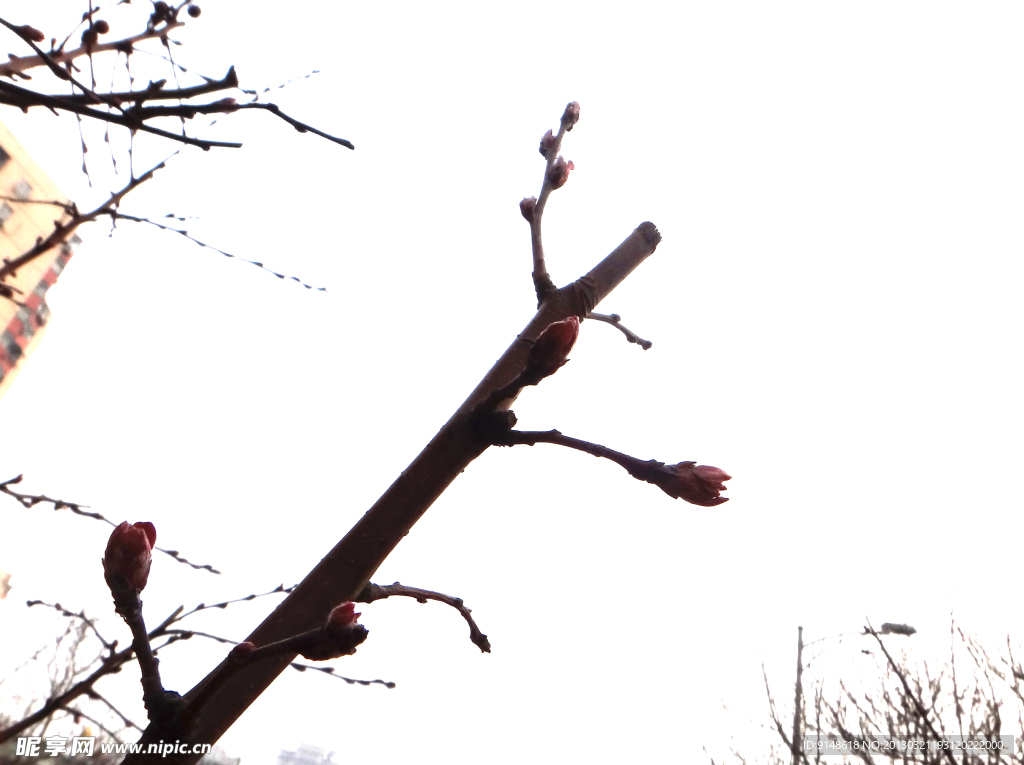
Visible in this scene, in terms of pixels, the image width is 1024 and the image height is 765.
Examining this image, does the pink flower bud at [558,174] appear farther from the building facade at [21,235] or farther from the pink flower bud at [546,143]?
the building facade at [21,235]

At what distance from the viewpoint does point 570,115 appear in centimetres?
198

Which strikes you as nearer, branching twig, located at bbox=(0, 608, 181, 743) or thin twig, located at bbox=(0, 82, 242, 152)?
branching twig, located at bbox=(0, 608, 181, 743)

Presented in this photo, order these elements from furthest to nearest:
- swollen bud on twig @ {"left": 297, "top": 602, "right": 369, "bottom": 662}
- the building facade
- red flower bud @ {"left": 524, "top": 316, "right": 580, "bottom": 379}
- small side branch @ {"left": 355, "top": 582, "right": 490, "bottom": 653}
Answer: the building facade, small side branch @ {"left": 355, "top": 582, "right": 490, "bottom": 653}, red flower bud @ {"left": 524, "top": 316, "right": 580, "bottom": 379}, swollen bud on twig @ {"left": 297, "top": 602, "right": 369, "bottom": 662}

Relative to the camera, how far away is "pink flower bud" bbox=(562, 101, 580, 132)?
77.5 inches

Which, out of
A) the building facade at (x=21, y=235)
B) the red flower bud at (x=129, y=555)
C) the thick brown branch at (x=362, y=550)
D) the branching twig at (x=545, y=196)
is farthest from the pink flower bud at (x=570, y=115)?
the building facade at (x=21, y=235)

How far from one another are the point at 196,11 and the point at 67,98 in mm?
1923

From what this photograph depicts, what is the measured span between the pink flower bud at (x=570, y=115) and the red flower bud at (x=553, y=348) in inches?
40.9

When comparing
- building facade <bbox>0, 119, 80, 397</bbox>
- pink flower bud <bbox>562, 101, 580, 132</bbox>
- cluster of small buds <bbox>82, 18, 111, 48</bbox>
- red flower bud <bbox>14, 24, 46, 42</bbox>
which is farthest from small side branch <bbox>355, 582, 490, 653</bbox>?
building facade <bbox>0, 119, 80, 397</bbox>

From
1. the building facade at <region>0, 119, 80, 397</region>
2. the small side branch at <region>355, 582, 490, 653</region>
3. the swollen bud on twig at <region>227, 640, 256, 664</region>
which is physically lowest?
the swollen bud on twig at <region>227, 640, 256, 664</region>

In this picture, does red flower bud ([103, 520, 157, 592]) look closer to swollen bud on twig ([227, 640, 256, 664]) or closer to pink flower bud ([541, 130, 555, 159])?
swollen bud on twig ([227, 640, 256, 664])

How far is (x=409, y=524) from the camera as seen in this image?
3.78 feet

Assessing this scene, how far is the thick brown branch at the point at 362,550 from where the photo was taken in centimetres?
100

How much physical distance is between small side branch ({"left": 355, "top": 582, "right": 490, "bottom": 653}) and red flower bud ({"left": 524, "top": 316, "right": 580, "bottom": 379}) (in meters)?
0.42

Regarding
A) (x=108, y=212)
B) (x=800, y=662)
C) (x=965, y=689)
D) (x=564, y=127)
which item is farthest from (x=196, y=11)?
(x=800, y=662)
